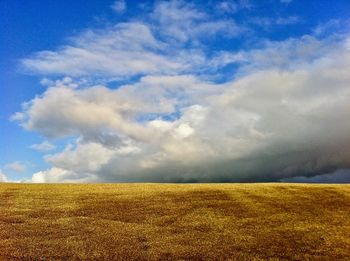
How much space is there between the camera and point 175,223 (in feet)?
124

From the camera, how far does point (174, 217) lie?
39.8 meters

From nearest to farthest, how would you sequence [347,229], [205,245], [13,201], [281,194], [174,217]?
[205,245] < [347,229] < [174,217] < [13,201] < [281,194]

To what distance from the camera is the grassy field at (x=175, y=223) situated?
29.8m

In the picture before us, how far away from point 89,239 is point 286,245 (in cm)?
1484

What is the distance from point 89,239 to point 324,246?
17.6m

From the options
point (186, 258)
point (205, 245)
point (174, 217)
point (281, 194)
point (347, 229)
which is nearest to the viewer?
point (186, 258)

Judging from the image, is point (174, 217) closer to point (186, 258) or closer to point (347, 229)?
point (186, 258)

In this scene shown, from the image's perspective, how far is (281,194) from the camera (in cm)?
5175

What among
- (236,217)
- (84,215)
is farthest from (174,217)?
(84,215)

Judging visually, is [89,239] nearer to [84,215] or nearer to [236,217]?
[84,215]

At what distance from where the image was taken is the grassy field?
1175 inches

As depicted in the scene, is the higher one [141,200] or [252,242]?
[141,200]

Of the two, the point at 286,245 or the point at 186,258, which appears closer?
the point at 186,258

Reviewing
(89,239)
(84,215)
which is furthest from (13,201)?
(89,239)
